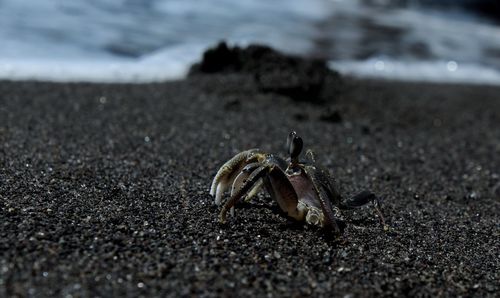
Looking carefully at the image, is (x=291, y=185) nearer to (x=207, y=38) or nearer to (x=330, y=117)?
(x=330, y=117)

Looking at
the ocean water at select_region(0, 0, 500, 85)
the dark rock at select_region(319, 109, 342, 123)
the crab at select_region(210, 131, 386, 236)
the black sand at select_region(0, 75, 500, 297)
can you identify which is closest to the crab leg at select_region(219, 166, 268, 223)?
the crab at select_region(210, 131, 386, 236)

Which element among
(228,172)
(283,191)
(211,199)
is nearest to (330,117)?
(211,199)

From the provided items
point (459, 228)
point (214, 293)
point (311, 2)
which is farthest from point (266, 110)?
point (311, 2)

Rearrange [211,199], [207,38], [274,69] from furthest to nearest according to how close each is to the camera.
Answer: [207,38] → [274,69] → [211,199]

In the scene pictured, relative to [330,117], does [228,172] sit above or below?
below

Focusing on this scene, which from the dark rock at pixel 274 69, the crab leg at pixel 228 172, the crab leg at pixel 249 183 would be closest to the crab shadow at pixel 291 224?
the crab leg at pixel 228 172
